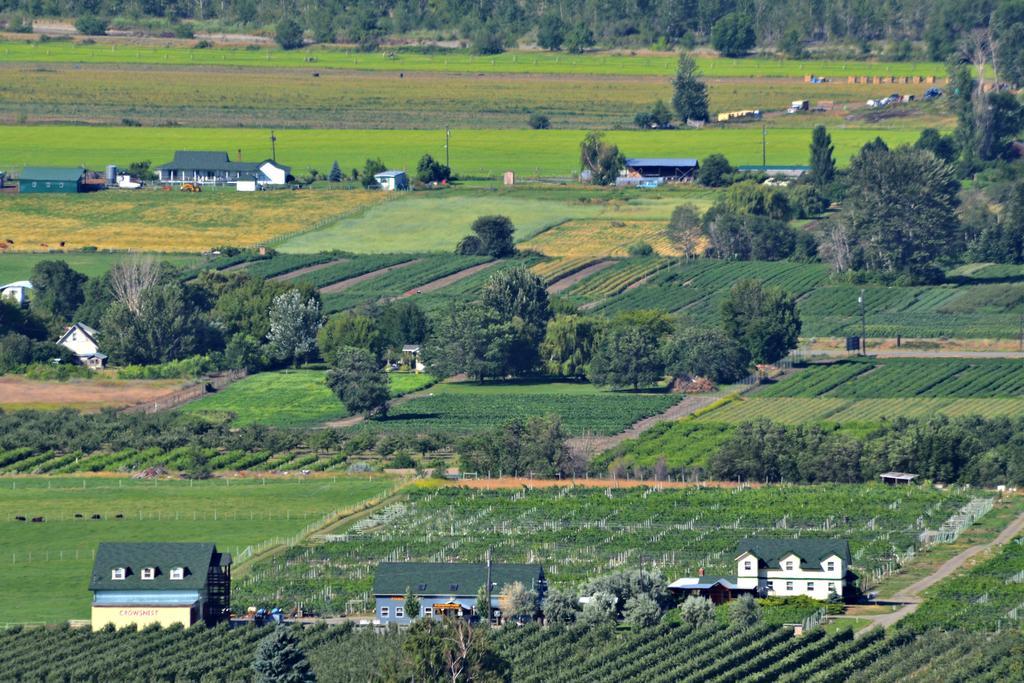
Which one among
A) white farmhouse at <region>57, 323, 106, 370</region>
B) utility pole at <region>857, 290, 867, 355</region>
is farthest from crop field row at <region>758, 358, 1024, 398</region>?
white farmhouse at <region>57, 323, 106, 370</region>

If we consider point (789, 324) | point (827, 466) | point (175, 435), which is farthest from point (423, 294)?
point (827, 466)

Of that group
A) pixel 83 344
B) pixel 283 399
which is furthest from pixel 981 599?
pixel 83 344

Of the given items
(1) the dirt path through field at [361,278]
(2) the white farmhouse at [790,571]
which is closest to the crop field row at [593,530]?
(2) the white farmhouse at [790,571]

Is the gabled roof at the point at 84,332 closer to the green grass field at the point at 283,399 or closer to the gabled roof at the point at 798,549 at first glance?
the green grass field at the point at 283,399

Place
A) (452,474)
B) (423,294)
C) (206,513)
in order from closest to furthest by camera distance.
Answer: (206,513)
(452,474)
(423,294)

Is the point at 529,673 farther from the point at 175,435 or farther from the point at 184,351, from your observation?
the point at 184,351

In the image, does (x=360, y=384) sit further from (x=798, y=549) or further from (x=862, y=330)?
(x=798, y=549)
